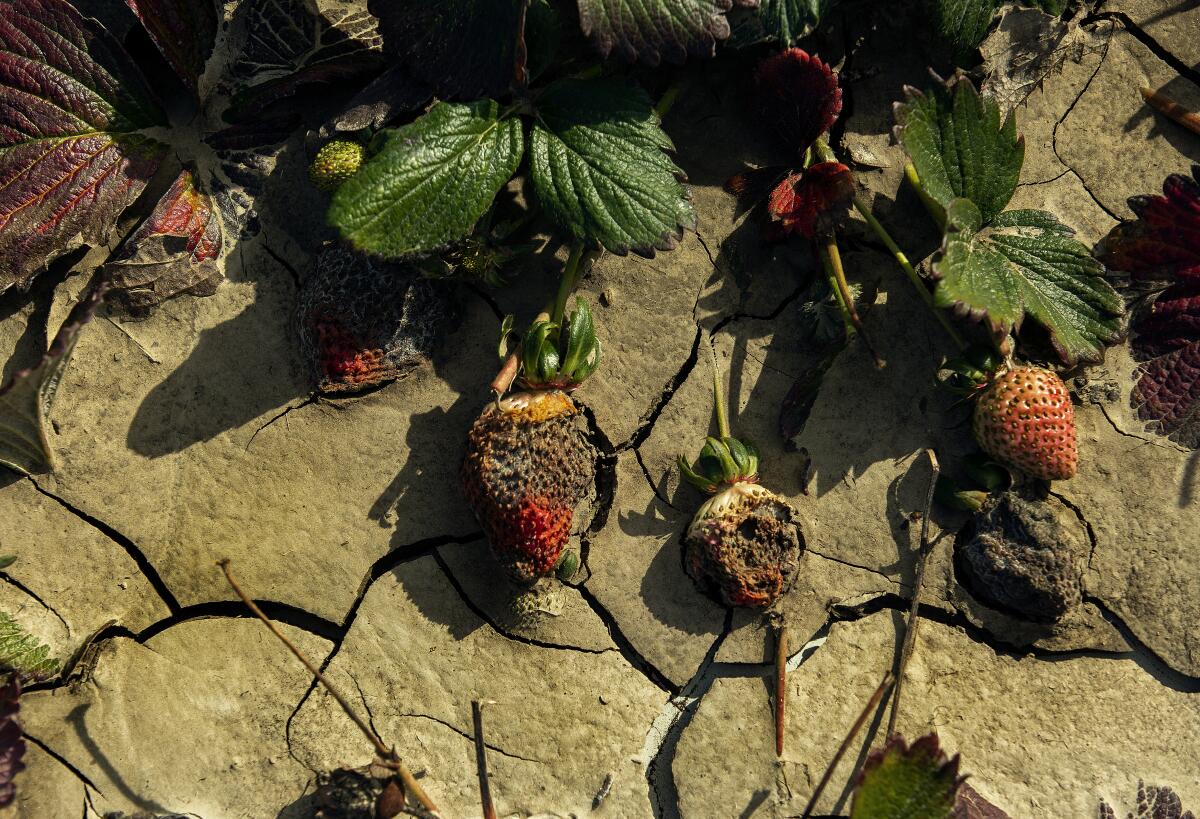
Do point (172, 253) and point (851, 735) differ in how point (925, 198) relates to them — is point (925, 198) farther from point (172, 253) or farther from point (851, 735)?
point (172, 253)

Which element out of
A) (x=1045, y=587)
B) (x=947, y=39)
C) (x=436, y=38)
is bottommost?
(x=1045, y=587)

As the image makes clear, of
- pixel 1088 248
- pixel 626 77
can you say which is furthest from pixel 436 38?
pixel 1088 248

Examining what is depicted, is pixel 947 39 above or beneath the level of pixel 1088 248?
above

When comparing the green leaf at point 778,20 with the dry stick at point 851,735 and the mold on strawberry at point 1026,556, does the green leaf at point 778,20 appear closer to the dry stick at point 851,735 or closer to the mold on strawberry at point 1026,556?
the mold on strawberry at point 1026,556

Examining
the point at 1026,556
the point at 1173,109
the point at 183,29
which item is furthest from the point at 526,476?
A: the point at 1173,109

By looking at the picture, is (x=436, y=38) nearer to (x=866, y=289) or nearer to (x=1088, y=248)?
(x=866, y=289)

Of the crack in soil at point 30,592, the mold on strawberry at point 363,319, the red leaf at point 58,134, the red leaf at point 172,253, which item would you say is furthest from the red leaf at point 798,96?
the crack in soil at point 30,592
